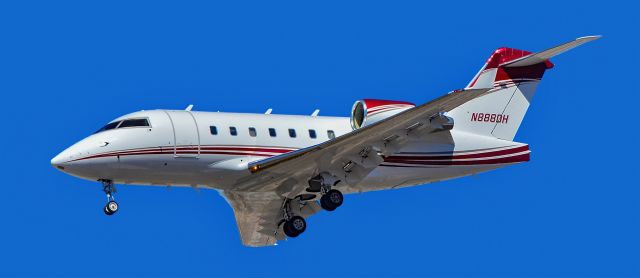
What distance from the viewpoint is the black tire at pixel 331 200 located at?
28953mm

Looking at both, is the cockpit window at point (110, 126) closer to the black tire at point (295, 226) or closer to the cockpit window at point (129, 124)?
the cockpit window at point (129, 124)

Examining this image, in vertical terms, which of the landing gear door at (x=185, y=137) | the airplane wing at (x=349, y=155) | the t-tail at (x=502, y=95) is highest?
the t-tail at (x=502, y=95)

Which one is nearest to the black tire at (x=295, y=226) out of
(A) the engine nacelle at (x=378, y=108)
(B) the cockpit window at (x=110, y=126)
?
(A) the engine nacelle at (x=378, y=108)

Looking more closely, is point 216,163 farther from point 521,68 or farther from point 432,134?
point 521,68

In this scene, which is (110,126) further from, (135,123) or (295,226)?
(295,226)

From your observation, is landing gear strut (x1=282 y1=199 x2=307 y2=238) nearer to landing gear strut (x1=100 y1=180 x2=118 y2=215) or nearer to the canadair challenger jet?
the canadair challenger jet

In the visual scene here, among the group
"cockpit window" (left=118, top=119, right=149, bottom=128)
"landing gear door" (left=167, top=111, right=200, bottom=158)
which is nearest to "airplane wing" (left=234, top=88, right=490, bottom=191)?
"landing gear door" (left=167, top=111, right=200, bottom=158)

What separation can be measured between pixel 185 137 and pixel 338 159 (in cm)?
364

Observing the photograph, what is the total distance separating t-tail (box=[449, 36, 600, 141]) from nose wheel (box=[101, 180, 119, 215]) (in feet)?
28.9

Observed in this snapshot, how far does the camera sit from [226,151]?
28.3 metres

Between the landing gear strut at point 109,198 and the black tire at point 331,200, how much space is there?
15.9ft

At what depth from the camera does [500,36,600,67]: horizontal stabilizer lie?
86.0 feet

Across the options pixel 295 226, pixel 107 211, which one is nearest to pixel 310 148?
pixel 295 226

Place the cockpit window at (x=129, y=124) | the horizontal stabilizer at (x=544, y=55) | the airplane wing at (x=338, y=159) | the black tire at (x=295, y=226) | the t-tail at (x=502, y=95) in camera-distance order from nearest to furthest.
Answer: the horizontal stabilizer at (x=544, y=55) < the airplane wing at (x=338, y=159) < the cockpit window at (x=129, y=124) < the black tire at (x=295, y=226) < the t-tail at (x=502, y=95)
